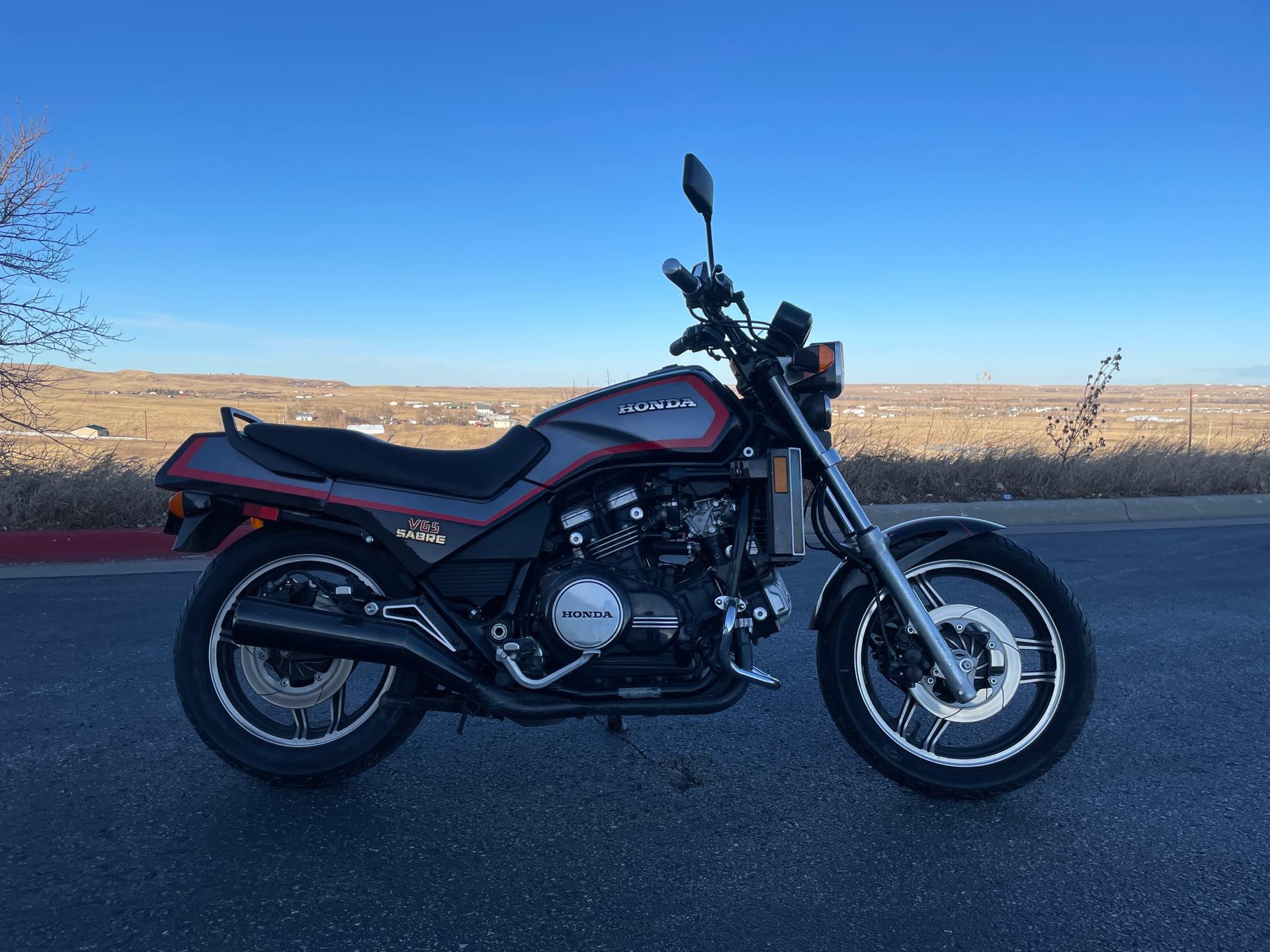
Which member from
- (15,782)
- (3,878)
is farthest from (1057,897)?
(15,782)

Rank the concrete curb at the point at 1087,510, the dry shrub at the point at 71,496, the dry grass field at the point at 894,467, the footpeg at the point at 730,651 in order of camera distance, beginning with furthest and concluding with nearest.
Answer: the concrete curb at the point at 1087,510, the dry grass field at the point at 894,467, the dry shrub at the point at 71,496, the footpeg at the point at 730,651

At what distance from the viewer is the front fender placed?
9.70ft

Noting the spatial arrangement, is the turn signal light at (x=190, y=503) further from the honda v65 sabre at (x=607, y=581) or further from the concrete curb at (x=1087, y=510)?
the concrete curb at (x=1087, y=510)

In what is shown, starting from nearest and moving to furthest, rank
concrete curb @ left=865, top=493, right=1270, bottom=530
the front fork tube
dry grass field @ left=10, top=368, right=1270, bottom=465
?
the front fork tube → concrete curb @ left=865, top=493, right=1270, bottom=530 → dry grass field @ left=10, top=368, right=1270, bottom=465

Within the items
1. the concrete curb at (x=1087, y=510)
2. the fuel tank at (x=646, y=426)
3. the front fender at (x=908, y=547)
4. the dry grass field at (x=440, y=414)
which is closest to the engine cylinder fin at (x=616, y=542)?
the fuel tank at (x=646, y=426)

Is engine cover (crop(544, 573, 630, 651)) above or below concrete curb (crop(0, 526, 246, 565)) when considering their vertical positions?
above

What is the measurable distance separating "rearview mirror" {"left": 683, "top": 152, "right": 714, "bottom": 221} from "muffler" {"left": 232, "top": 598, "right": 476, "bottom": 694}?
1.64 metres

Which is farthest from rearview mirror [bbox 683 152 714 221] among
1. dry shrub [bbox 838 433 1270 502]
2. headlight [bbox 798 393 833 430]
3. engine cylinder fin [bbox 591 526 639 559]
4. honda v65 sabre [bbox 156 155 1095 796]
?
dry shrub [bbox 838 433 1270 502]

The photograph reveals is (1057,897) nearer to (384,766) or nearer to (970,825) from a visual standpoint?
(970,825)

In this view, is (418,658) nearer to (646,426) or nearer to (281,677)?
(281,677)

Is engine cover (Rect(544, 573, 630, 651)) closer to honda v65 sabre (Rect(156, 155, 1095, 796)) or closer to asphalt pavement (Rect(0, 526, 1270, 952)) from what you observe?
honda v65 sabre (Rect(156, 155, 1095, 796))

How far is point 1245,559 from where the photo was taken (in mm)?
6902

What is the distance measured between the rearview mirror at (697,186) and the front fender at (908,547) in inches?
48.3

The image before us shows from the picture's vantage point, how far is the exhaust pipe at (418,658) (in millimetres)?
2779
